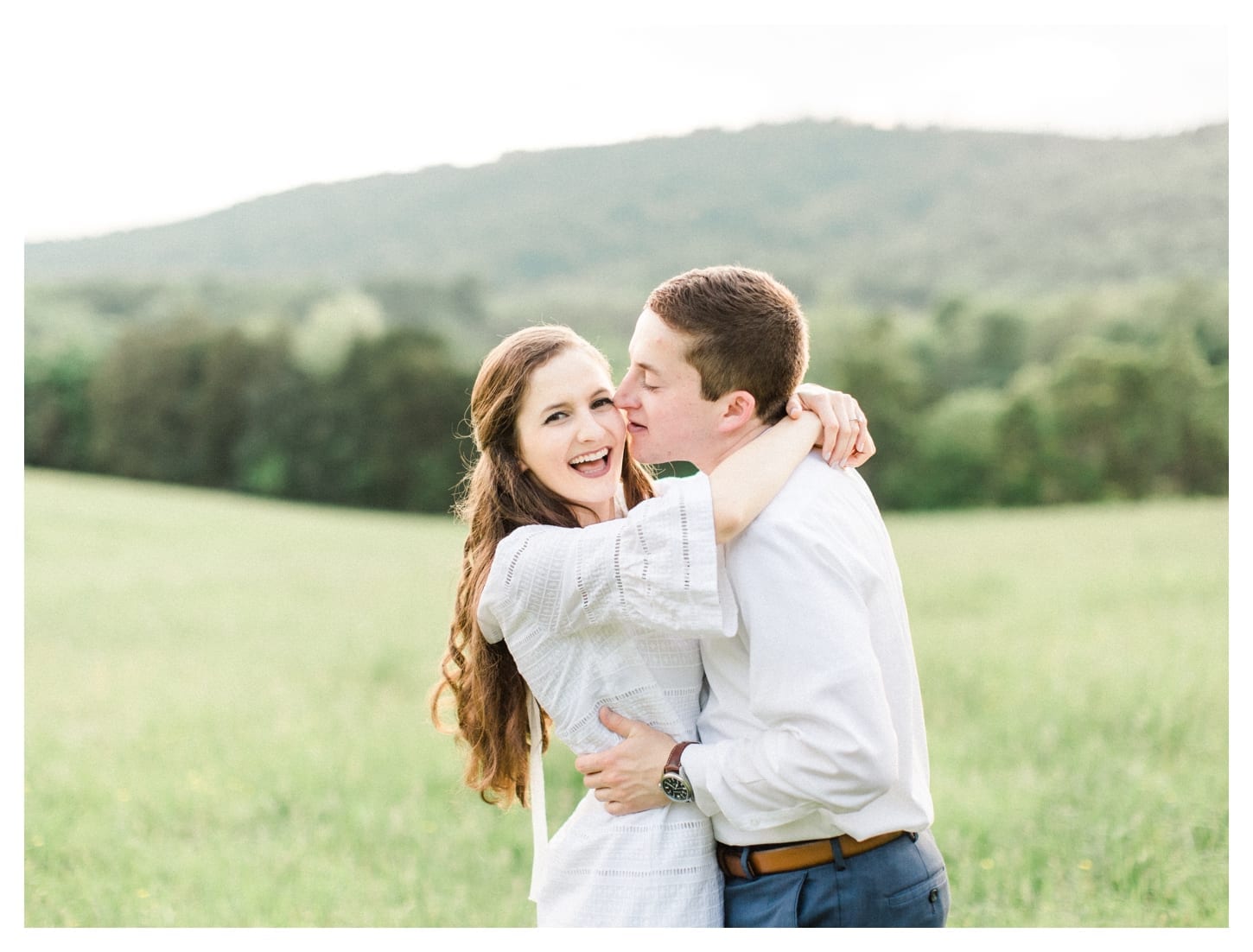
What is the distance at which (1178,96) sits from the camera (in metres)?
21.4

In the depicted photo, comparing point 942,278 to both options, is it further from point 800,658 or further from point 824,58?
point 800,658

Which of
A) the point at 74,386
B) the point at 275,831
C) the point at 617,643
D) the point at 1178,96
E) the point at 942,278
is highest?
→ the point at 1178,96

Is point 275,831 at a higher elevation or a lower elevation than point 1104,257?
lower

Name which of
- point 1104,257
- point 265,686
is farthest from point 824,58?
point 265,686

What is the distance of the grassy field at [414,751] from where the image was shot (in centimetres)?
436

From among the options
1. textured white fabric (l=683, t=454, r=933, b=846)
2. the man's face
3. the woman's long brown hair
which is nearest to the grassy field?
the woman's long brown hair

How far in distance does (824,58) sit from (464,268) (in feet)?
Result: 38.0

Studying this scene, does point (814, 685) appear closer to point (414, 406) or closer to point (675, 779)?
point (675, 779)

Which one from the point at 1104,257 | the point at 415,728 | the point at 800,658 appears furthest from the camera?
the point at 1104,257

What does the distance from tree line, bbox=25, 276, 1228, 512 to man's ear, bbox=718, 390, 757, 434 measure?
20.4 meters

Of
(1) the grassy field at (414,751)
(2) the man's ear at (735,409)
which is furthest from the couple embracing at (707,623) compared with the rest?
(1) the grassy field at (414,751)

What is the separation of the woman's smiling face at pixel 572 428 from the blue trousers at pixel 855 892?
0.86 metres

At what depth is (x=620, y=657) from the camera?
7.22 feet

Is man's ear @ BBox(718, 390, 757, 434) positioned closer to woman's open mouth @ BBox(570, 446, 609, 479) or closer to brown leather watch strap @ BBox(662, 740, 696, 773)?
woman's open mouth @ BBox(570, 446, 609, 479)
